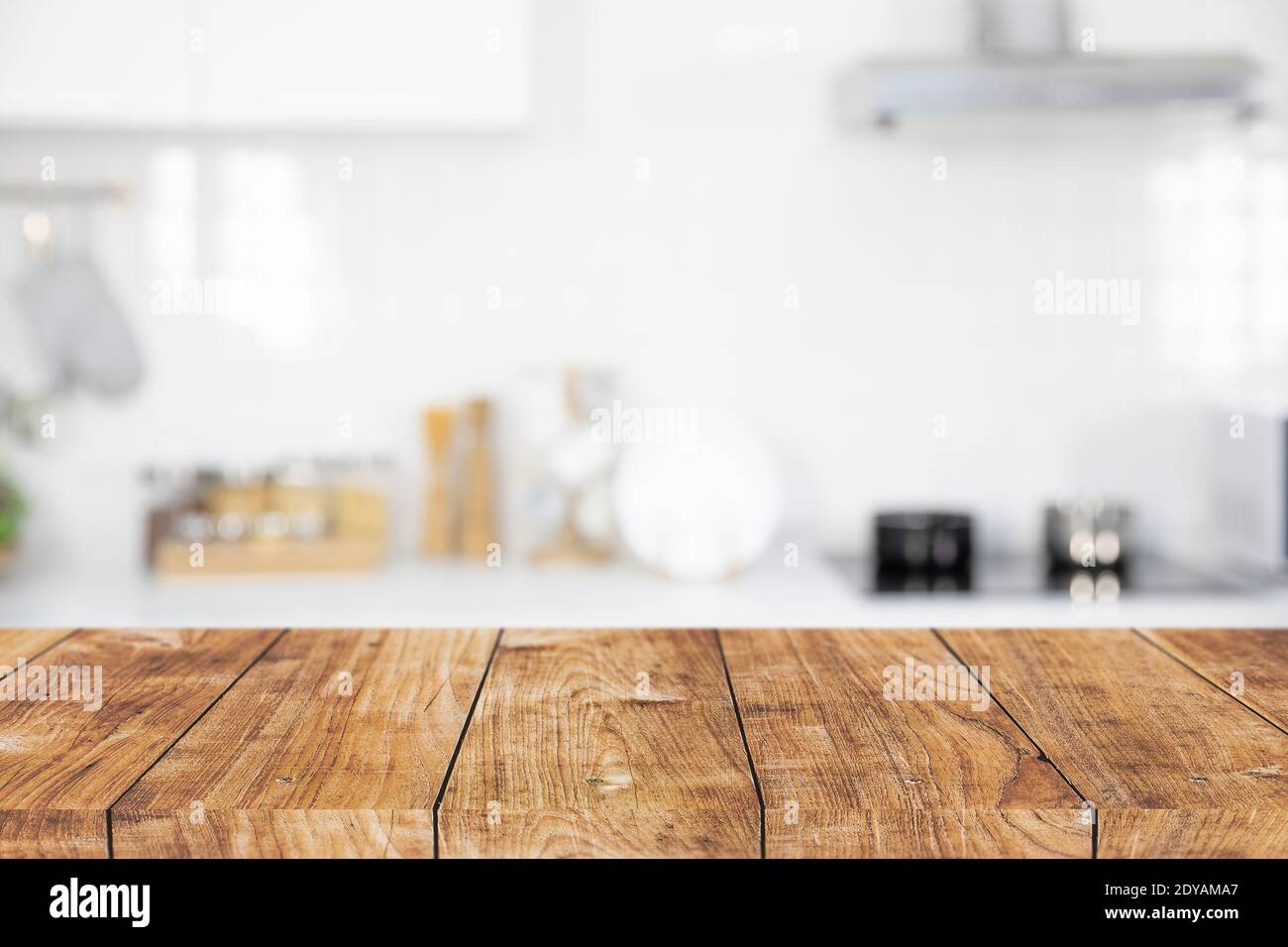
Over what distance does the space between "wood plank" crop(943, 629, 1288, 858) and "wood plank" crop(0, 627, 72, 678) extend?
823 millimetres

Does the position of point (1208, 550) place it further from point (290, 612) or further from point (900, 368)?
point (290, 612)

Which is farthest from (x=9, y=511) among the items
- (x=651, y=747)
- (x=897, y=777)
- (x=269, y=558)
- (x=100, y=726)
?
(x=897, y=777)

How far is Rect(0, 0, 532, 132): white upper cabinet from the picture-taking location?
2064 mm

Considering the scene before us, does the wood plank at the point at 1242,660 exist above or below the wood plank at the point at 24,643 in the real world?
below

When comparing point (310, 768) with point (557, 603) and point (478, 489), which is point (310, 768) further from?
point (478, 489)

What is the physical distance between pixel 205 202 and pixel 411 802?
188 centimetres

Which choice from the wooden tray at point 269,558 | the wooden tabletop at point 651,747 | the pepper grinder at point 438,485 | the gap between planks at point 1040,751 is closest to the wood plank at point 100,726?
the wooden tabletop at point 651,747

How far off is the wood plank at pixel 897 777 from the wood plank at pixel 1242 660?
0.20 metres

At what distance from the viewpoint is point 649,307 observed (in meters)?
2.41

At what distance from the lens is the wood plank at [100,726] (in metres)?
0.77

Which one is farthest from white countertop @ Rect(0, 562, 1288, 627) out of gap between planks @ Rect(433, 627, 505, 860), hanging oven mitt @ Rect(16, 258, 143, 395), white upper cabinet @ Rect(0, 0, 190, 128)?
white upper cabinet @ Rect(0, 0, 190, 128)

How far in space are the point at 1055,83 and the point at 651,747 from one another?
153 centimetres

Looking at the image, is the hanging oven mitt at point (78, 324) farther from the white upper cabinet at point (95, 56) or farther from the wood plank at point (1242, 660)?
the wood plank at point (1242, 660)

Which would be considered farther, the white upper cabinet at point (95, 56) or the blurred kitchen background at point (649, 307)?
the blurred kitchen background at point (649, 307)
